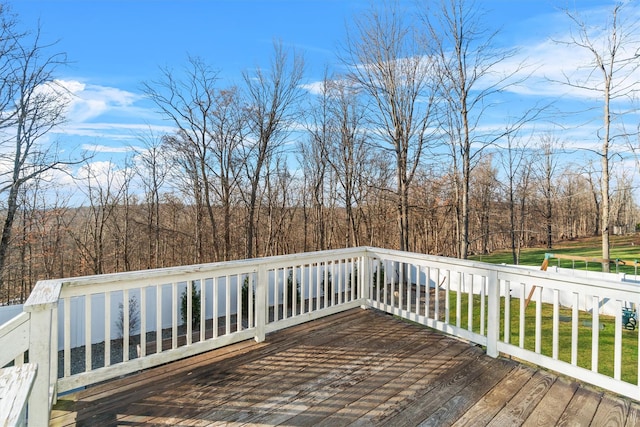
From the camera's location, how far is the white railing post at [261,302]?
3.16m

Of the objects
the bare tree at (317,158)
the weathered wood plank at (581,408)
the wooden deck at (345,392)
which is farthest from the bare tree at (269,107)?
the weathered wood plank at (581,408)

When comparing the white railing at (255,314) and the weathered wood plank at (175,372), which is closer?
the white railing at (255,314)

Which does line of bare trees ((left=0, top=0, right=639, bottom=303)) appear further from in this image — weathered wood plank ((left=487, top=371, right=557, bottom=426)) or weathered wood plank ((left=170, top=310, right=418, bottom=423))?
weathered wood plank ((left=487, top=371, right=557, bottom=426))

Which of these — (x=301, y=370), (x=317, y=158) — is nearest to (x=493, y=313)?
(x=301, y=370)

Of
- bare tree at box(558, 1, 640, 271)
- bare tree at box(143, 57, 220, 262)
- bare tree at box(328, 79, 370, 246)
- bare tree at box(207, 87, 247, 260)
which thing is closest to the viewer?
bare tree at box(558, 1, 640, 271)

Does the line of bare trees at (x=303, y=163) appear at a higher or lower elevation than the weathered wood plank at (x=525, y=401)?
higher

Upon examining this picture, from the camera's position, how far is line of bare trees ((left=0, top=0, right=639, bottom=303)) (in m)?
6.66

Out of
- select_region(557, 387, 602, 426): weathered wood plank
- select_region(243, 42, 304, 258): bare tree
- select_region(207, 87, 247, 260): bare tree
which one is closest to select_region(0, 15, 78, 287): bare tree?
select_region(207, 87, 247, 260): bare tree

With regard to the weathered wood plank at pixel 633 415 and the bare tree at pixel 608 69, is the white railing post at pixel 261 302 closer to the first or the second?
the weathered wood plank at pixel 633 415

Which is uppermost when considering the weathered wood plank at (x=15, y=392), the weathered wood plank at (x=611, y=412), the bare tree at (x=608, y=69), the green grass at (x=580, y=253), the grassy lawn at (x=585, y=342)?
the bare tree at (x=608, y=69)

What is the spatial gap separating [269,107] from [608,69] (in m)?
8.59

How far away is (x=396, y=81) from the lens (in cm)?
711

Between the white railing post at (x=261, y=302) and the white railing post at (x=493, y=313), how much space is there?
215cm

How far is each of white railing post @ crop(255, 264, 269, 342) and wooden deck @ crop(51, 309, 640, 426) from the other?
13cm
